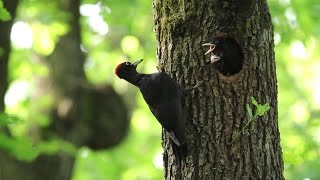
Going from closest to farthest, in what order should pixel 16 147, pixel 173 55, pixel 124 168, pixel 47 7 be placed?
1. pixel 173 55
2. pixel 16 147
3. pixel 47 7
4. pixel 124 168

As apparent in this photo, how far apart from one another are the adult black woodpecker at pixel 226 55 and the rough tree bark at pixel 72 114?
4.00 meters

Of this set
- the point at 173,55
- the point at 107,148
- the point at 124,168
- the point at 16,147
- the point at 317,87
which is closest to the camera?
the point at 173,55

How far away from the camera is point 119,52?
40.0 ft

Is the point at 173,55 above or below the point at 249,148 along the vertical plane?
above

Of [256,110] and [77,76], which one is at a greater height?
[77,76]

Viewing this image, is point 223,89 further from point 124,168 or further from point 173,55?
point 124,168

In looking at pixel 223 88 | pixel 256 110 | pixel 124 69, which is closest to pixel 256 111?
pixel 256 110

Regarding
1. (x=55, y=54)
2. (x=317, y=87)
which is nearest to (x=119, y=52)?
(x=55, y=54)

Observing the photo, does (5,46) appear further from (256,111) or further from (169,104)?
(256,111)

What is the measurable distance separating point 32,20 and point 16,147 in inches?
159

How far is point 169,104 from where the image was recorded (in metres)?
3.74

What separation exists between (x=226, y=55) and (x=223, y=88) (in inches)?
9.1

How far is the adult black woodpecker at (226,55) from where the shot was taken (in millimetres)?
3756

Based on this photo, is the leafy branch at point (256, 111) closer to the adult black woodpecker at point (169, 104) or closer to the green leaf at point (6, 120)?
Result: the adult black woodpecker at point (169, 104)
